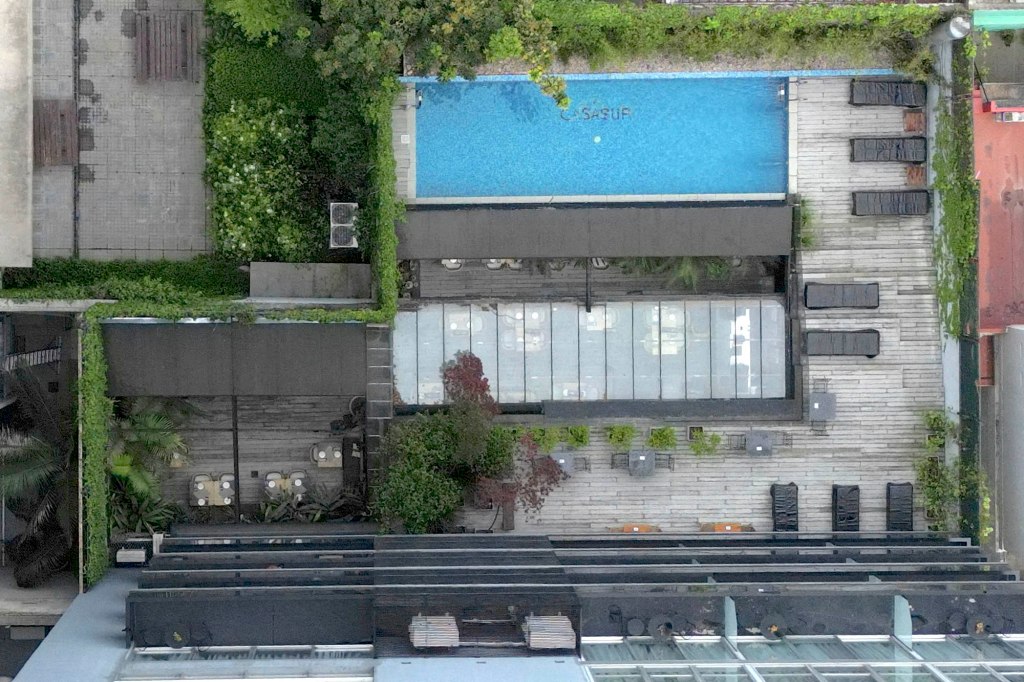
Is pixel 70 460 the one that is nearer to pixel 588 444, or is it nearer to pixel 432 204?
pixel 432 204

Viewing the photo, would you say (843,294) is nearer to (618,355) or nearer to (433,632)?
(618,355)

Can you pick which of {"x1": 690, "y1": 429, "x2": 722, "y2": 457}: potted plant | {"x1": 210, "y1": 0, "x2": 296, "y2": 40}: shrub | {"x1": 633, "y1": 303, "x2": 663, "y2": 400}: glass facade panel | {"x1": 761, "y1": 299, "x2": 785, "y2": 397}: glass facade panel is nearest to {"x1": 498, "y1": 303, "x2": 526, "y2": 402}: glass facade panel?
{"x1": 633, "y1": 303, "x2": 663, "y2": 400}: glass facade panel

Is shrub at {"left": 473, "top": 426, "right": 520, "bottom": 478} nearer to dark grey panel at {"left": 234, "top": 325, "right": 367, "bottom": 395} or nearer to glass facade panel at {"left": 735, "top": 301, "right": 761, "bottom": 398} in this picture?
dark grey panel at {"left": 234, "top": 325, "right": 367, "bottom": 395}

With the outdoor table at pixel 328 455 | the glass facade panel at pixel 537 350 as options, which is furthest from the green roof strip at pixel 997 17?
the outdoor table at pixel 328 455

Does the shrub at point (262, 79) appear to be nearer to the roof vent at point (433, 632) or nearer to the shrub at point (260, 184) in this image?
the shrub at point (260, 184)

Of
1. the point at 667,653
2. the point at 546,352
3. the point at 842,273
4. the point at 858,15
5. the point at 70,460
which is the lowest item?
the point at 667,653

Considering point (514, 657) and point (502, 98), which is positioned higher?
point (502, 98)

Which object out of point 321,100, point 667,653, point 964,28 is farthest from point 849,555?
point 321,100
